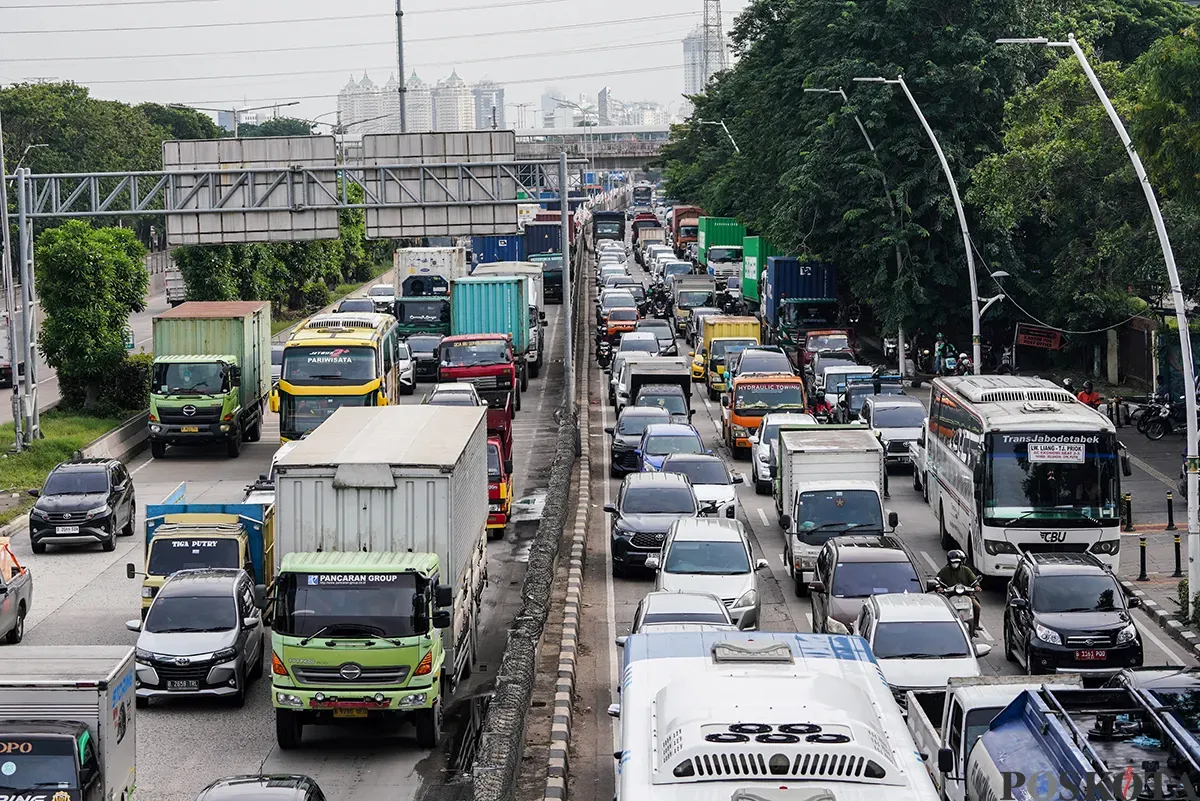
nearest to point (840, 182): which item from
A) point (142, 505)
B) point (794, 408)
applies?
point (794, 408)

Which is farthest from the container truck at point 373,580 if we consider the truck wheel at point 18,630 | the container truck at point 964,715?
the container truck at point 964,715

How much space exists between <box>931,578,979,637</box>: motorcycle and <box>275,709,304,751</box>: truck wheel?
26.5 feet

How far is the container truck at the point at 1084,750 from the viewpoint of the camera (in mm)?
11461

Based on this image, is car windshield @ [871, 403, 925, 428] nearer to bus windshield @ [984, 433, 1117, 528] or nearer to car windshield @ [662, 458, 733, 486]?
car windshield @ [662, 458, 733, 486]

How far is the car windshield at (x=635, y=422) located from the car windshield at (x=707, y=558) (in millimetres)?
13954

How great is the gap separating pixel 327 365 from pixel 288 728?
799 inches

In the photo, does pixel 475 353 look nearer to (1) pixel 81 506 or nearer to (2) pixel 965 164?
(1) pixel 81 506

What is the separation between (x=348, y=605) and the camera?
62.2ft

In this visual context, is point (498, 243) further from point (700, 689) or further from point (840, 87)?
point (700, 689)

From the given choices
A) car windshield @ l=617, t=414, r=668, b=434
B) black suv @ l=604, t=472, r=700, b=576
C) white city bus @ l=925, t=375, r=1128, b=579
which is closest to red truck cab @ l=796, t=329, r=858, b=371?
car windshield @ l=617, t=414, r=668, b=434

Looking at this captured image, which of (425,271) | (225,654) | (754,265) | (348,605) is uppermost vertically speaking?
(754,265)

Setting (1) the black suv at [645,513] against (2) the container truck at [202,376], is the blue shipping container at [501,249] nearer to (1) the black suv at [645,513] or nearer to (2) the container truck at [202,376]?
(2) the container truck at [202,376]

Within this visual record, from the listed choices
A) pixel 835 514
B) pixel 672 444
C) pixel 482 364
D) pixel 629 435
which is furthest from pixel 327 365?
pixel 835 514

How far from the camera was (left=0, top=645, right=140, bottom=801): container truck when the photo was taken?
14.4 meters
